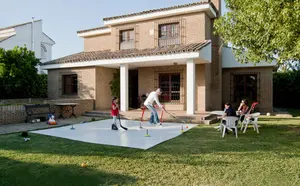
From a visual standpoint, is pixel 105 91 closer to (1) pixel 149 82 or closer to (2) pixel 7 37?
(1) pixel 149 82

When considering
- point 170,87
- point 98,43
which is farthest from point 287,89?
point 98,43

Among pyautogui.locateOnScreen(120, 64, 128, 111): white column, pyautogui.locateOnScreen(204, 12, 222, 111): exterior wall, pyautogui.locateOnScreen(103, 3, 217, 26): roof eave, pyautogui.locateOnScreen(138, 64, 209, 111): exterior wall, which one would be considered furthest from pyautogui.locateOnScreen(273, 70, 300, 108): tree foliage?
pyautogui.locateOnScreen(120, 64, 128, 111): white column

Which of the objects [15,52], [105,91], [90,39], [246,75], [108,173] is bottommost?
[108,173]

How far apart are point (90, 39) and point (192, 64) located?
11328mm

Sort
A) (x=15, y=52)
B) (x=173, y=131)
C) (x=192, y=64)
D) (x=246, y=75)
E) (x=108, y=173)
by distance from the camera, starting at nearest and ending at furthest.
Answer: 1. (x=108, y=173)
2. (x=173, y=131)
3. (x=192, y=64)
4. (x=15, y=52)
5. (x=246, y=75)

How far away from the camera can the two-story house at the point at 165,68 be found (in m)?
14.5

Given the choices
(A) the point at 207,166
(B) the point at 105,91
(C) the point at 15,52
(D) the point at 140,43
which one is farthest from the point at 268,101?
(C) the point at 15,52

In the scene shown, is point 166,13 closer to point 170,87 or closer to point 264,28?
point 170,87

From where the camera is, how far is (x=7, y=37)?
85.3 ft

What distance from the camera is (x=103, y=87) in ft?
54.3

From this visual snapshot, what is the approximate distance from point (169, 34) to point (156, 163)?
468 inches

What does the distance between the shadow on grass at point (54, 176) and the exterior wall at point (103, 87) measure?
1104cm

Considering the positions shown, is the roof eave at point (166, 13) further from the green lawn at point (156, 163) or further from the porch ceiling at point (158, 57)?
the green lawn at point (156, 163)

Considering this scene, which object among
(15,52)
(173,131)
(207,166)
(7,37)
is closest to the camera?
(207,166)
